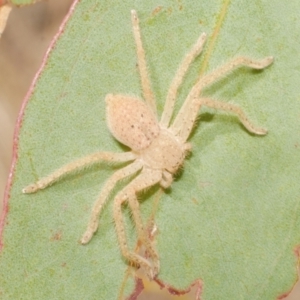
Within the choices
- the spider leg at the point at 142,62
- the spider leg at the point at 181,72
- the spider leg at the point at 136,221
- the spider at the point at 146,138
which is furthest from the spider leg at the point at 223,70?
the spider leg at the point at 136,221

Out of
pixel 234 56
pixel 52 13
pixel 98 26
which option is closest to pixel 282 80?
pixel 234 56

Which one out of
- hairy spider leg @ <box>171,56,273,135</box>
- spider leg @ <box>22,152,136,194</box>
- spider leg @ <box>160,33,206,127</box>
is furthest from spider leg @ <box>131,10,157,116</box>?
spider leg @ <box>22,152,136,194</box>

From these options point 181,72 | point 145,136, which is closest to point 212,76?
point 181,72

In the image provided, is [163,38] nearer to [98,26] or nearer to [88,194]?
[98,26]

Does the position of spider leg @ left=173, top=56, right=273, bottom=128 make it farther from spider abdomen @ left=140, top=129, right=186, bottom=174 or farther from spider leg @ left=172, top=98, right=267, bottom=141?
spider abdomen @ left=140, top=129, right=186, bottom=174

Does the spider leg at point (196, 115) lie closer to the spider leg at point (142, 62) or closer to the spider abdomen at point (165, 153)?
the spider abdomen at point (165, 153)
